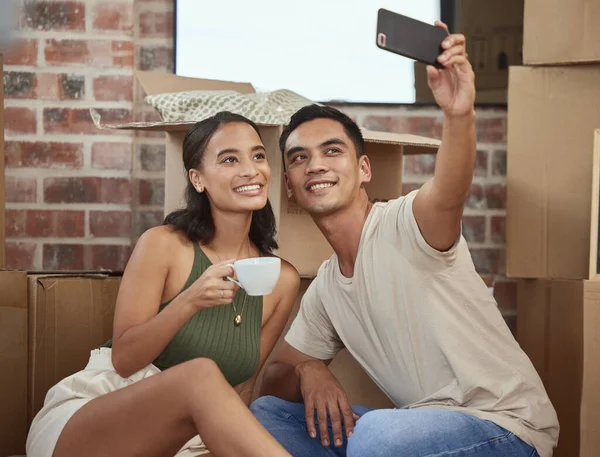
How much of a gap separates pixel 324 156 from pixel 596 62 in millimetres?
758

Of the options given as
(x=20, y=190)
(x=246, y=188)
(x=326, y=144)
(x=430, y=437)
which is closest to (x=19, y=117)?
(x=20, y=190)

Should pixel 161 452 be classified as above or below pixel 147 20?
below

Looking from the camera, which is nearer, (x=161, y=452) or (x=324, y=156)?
(x=161, y=452)

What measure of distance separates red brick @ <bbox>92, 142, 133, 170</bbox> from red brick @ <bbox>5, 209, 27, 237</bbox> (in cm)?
A: 27

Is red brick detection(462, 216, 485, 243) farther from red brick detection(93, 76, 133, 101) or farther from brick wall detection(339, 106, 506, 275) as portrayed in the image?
red brick detection(93, 76, 133, 101)

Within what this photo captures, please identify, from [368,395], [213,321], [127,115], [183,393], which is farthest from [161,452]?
[127,115]

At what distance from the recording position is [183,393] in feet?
4.27

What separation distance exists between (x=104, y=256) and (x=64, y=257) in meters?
0.12

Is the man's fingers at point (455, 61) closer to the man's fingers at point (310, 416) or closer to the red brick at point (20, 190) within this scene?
the man's fingers at point (310, 416)

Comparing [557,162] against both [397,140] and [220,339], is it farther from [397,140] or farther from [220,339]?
[220,339]

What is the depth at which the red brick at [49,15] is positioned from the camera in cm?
221

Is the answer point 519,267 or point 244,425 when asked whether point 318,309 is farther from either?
point 519,267

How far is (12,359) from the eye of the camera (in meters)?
1.76

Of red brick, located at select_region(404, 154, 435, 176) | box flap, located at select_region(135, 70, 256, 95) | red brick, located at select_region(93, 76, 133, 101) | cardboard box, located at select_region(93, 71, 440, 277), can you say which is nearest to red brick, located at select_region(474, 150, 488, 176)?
red brick, located at select_region(404, 154, 435, 176)
